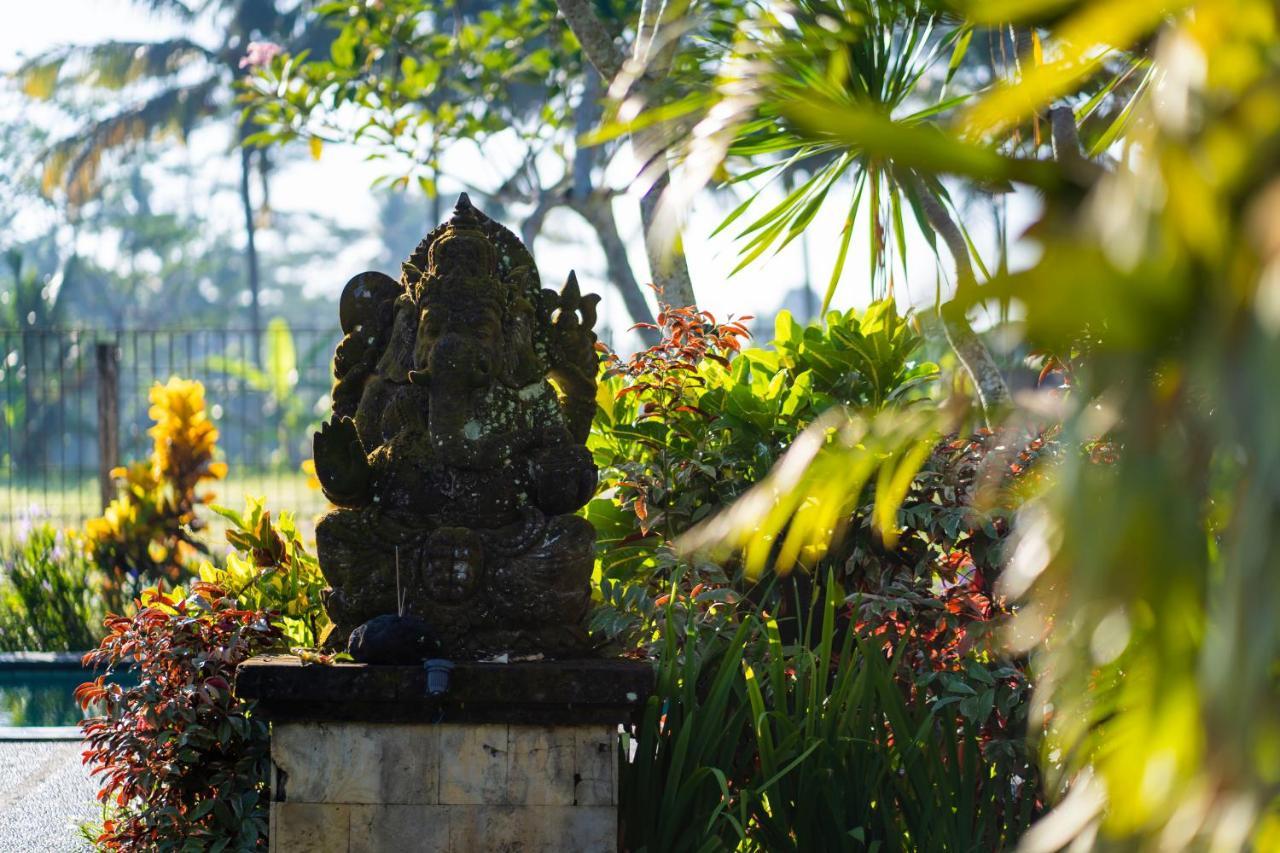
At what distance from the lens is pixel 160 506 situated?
29.8ft

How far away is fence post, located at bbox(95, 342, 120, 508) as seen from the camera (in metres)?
11.2

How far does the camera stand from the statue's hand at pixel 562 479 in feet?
12.6

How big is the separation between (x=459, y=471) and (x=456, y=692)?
676mm

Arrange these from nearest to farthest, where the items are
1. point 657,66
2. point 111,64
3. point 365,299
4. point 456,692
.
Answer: point 456,692, point 365,299, point 657,66, point 111,64

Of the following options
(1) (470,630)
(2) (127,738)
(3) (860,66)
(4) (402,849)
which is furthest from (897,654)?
(2) (127,738)

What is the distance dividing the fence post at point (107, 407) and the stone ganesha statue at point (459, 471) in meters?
7.82

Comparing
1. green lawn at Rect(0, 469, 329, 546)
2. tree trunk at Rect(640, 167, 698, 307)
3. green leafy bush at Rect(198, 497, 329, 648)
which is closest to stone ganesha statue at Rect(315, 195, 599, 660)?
green leafy bush at Rect(198, 497, 329, 648)

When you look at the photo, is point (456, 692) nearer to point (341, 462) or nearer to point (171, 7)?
point (341, 462)

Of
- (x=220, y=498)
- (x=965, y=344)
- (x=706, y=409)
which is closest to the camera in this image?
(x=965, y=344)

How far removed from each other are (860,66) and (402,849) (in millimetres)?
2440

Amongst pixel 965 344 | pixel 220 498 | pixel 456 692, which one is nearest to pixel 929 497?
pixel 965 344

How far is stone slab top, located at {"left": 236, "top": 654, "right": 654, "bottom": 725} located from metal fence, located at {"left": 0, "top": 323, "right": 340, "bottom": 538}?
7.07 meters

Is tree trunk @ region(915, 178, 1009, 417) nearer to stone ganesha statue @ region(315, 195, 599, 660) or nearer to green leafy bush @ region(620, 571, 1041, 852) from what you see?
green leafy bush @ region(620, 571, 1041, 852)

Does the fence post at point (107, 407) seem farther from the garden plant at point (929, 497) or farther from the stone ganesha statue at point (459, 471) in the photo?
the stone ganesha statue at point (459, 471)
